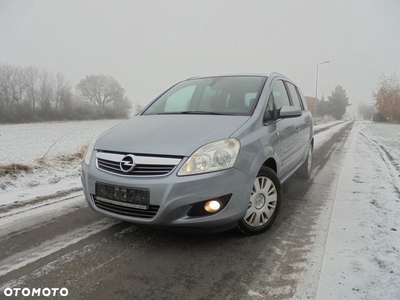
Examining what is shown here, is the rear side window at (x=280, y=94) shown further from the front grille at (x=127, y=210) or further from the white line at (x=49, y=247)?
the white line at (x=49, y=247)

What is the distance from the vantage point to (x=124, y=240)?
8.87ft

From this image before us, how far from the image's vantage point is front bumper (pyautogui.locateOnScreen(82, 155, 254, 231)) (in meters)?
2.25

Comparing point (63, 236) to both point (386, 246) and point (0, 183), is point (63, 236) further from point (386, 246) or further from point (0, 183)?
point (386, 246)

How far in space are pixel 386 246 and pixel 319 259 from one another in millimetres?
706

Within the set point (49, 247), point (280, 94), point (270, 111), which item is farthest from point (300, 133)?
point (49, 247)

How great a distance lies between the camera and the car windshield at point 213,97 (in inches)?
127

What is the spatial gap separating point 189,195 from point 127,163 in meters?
0.61

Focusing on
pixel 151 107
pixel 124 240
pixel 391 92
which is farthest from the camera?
pixel 391 92

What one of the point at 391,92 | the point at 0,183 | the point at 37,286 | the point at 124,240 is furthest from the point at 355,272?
the point at 391,92

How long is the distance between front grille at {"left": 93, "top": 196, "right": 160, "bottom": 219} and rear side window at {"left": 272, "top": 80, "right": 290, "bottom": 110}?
200 centimetres

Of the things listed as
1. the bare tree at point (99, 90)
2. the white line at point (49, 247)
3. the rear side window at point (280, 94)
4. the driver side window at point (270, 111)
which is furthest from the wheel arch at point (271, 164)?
the bare tree at point (99, 90)

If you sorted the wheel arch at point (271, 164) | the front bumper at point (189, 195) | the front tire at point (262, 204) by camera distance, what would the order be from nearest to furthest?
the front bumper at point (189, 195)
the front tire at point (262, 204)
the wheel arch at point (271, 164)

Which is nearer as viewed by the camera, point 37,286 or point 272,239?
point 37,286

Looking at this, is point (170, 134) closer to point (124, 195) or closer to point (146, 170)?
point (146, 170)
